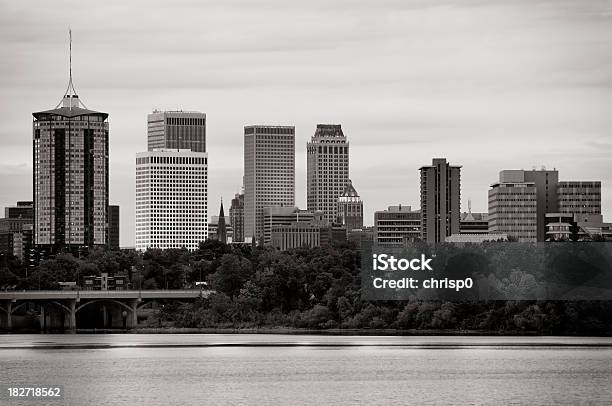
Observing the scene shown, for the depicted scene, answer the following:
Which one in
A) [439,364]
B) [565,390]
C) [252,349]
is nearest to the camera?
[565,390]

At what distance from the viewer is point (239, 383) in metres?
128

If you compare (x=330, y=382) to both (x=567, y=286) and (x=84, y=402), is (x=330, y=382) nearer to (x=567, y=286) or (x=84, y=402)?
(x=84, y=402)

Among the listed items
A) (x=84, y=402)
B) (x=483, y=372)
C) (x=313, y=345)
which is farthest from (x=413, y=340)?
(x=84, y=402)

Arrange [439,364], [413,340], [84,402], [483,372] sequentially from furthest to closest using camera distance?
[413,340] < [439,364] < [483,372] < [84,402]

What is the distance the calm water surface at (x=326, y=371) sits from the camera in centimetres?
11569

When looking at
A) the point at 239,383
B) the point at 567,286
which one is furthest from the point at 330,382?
the point at 567,286

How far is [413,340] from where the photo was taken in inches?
7500

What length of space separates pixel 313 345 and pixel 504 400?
2761 inches

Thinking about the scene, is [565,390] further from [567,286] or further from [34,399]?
[567,286]

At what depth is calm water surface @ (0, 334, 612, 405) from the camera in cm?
11569

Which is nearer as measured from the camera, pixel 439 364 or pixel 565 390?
pixel 565 390

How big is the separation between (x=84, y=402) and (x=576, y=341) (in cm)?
8355

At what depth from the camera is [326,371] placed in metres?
140

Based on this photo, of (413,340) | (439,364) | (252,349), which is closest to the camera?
(439,364)
